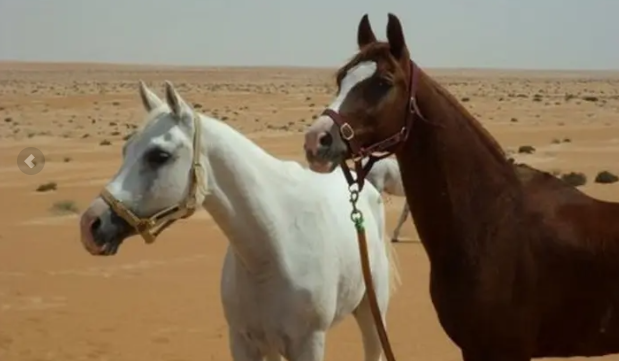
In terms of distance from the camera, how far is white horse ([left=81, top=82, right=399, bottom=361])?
4477 mm

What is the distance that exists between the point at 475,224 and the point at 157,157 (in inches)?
61.5

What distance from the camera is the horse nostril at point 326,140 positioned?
373 centimetres

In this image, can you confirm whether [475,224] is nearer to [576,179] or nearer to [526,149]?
[576,179]

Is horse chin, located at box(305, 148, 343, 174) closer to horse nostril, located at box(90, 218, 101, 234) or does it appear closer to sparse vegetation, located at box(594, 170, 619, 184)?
horse nostril, located at box(90, 218, 101, 234)

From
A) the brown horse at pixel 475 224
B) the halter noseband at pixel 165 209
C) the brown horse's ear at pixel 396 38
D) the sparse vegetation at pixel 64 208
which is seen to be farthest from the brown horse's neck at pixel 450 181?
the sparse vegetation at pixel 64 208

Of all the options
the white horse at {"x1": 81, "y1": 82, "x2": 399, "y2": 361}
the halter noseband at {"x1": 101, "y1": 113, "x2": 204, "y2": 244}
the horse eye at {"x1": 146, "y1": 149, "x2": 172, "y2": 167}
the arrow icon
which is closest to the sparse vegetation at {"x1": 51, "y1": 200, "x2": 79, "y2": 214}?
the arrow icon

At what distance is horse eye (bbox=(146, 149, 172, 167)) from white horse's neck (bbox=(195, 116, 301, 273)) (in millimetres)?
355

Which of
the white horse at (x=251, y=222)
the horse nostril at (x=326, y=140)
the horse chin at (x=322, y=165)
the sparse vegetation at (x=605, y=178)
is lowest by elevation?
the sparse vegetation at (x=605, y=178)

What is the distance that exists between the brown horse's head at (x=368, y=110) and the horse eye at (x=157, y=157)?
3.24 feet

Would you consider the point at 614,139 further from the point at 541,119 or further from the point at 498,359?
the point at 498,359

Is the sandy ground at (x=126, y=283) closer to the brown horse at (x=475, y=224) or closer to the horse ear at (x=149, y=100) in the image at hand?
the horse ear at (x=149, y=100)

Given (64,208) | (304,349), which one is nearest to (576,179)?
(64,208)

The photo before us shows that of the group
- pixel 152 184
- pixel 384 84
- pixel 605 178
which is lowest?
pixel 605 178

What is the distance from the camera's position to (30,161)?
30219 millimetres
